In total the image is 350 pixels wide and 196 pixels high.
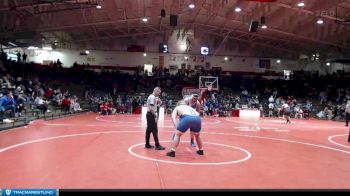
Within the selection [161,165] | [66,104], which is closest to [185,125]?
[161,165]

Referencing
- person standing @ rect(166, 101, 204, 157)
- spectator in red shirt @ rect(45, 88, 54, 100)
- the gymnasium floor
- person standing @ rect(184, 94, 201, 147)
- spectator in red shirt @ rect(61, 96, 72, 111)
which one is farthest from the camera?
spectator in red shirt @ rect(45, 88, 54, 100)

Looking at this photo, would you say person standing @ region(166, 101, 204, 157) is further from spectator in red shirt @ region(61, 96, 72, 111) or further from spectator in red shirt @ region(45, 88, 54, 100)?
spectator in red shirt @ region(45, 88, 54, 100)

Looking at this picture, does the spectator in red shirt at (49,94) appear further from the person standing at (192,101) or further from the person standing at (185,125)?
the person standing at (185,125)

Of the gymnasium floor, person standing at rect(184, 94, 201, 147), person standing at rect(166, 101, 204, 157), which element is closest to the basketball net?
the gymnasium floor

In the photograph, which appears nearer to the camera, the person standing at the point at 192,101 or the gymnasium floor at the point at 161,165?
the gymnasium floor at the point at 161,165

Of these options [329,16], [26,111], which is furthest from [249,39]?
[26,111]

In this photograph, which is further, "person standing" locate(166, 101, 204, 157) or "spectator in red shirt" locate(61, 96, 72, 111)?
"spectator in red shirt" locate(61, 96, 72, 111)

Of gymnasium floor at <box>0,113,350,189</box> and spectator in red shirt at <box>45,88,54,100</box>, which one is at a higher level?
spectator in red shirt at <box>45,88,54,100</box>

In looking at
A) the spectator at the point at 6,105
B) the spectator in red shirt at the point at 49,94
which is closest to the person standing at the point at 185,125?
the spectator at the point at 6,105

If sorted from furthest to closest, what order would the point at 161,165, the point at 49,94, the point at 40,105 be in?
the point at 49,94 < the point at 40,105 < the point at 161,165

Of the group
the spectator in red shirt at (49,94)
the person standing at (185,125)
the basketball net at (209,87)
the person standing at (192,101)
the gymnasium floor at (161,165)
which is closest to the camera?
the gymnasium floor at (161,165)

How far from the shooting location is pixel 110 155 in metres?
7.43

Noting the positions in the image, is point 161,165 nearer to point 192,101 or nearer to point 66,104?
point 192,101

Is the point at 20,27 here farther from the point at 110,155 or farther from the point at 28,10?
the point at 110,155
